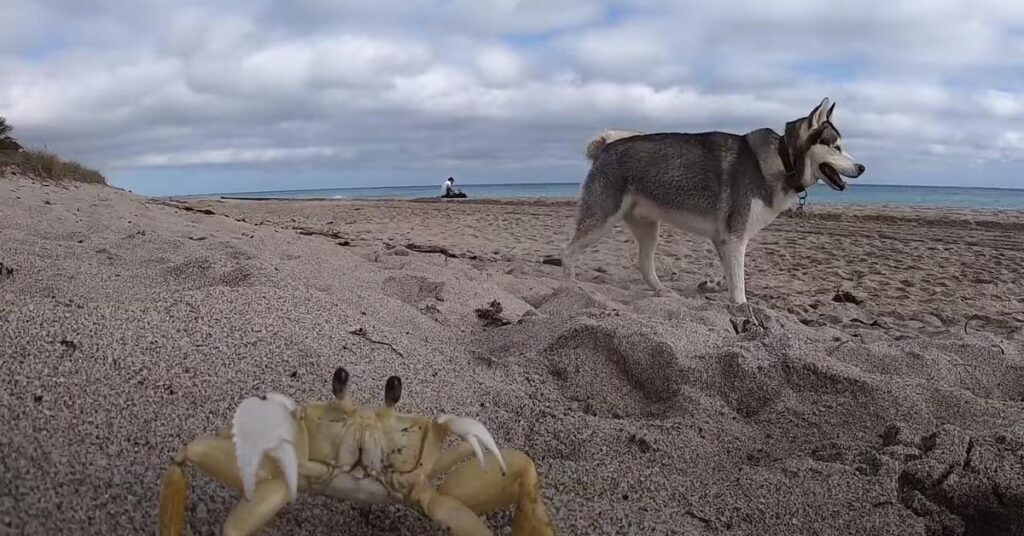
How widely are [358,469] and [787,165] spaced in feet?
17.1

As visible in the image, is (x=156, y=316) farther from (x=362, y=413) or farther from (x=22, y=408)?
(x=362, y=413)

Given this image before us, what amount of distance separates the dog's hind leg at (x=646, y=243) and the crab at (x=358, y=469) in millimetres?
5168

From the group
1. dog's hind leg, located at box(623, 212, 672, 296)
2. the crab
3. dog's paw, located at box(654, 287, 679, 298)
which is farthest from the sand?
dog's hind leg, located at box(623, 212, 672, 296)

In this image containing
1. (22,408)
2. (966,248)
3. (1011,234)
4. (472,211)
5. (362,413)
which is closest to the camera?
(362,413)

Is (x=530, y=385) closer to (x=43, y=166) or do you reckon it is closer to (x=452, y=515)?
(x=452, y=515)

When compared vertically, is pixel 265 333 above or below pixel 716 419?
above

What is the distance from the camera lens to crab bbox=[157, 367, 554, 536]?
4.85ft

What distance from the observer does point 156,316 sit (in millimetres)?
2943

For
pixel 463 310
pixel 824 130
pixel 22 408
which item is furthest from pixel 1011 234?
pixel 22 408

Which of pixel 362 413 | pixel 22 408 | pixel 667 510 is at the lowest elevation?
pixel 667 510

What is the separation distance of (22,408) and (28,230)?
343 cm

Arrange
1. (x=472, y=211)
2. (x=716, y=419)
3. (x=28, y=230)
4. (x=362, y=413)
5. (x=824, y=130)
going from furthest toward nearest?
1. (x=472, y=211)
2. (x=824, y=130)
3. (x=28, y=230)
4. (x=716, y=419)
5. (x=362, y=413)

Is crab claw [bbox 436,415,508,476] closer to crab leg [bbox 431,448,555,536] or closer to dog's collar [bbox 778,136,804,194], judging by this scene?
crab leg [bbox 431,448,555,536]

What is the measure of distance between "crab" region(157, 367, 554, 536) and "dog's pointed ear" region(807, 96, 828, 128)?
5116 millimetres
